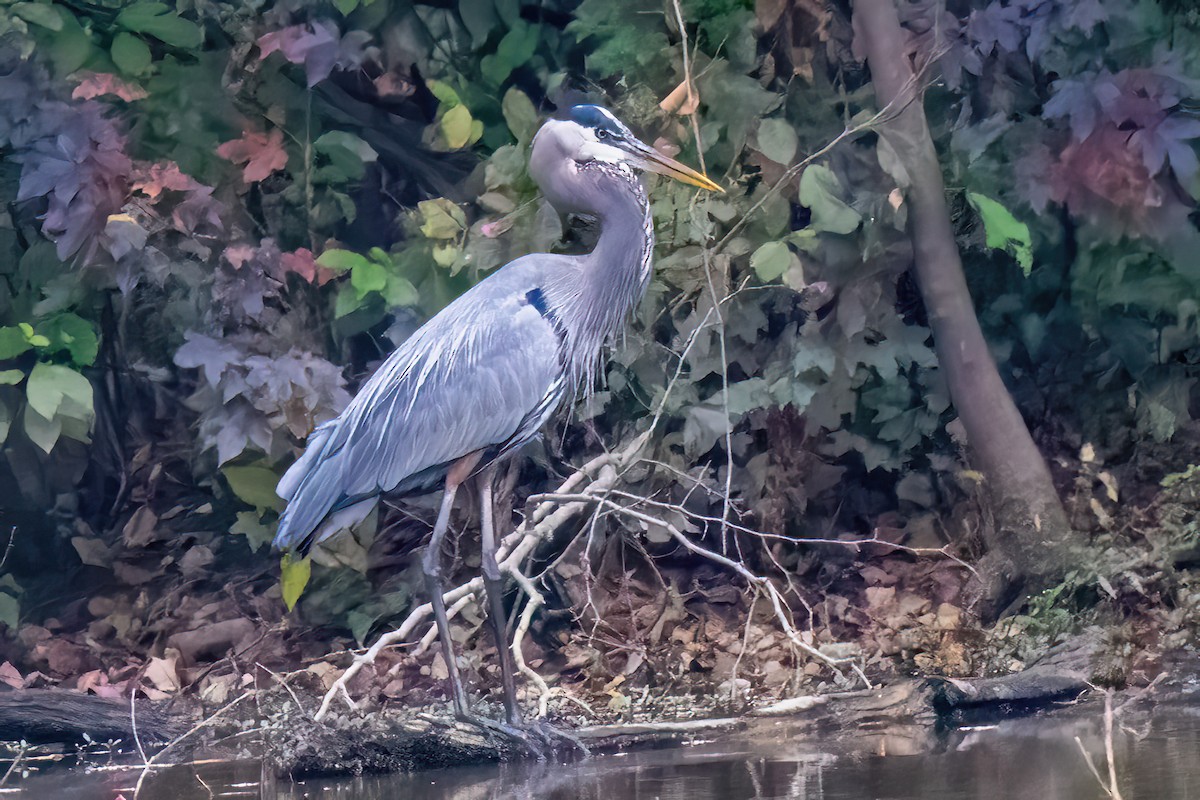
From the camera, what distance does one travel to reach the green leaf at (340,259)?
4.90m

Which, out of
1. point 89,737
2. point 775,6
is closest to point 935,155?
point 775,6

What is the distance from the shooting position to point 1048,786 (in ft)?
10.5

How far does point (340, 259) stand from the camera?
4.92 meters

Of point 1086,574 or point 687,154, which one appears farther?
point 687,154

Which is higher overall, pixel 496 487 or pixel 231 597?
pixel 496 487

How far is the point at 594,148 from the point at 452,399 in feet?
3.03

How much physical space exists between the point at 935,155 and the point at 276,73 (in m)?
2.52

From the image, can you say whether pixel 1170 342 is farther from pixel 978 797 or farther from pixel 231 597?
pixel 231 597

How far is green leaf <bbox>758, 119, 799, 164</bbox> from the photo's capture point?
5.05 meters

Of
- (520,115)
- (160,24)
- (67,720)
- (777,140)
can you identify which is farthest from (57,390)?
(777,140)

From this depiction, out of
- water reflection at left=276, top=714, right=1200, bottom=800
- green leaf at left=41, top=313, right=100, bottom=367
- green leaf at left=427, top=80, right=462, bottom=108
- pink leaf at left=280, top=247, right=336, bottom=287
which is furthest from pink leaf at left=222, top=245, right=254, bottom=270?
water reflection at left=276, top=714, right=1200, bottom=800

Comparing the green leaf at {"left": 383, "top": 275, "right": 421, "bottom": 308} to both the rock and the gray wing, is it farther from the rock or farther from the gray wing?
the rock

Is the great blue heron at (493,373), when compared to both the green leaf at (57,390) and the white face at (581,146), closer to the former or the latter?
the white face at (581,146)

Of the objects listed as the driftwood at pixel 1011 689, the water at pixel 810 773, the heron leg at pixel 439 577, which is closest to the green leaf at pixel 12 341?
the water at pixel 810 773
